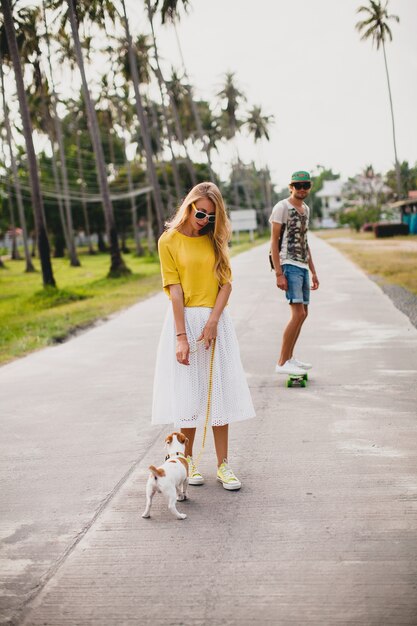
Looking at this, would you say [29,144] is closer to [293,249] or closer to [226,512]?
[293,249]

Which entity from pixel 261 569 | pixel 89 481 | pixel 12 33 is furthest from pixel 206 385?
pixel 12 33

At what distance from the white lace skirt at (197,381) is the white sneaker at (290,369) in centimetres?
283

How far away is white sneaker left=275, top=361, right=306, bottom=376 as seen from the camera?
7387 millimetres

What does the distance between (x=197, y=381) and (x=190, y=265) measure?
2.38ft

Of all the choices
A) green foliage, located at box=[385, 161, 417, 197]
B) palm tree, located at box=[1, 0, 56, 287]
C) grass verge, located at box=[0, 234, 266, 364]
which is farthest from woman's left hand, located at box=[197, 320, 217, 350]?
green foliage, located at box=[385, 161, 417, 197]

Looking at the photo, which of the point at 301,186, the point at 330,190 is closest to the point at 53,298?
the point at 301,186

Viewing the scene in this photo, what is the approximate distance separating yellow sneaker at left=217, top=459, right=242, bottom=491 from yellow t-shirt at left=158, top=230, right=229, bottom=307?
3.42 ft

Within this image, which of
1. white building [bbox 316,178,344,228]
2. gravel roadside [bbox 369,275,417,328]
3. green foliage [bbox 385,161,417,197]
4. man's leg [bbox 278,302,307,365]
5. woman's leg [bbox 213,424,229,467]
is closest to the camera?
woman's leg [bbox 213,424,229,467]

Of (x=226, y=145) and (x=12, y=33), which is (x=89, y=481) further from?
(x=226, y=145)

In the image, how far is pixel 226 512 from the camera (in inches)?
165

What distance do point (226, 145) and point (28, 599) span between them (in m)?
89.7

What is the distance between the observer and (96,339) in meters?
11.9

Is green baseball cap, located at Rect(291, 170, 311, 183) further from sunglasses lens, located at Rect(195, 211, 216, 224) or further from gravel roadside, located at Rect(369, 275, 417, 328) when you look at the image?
gravel roadside, located at Rect(369, 275, 417, 328)

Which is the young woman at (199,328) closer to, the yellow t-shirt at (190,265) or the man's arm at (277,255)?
the yellow t-shirt at (190,265)
